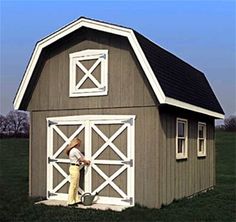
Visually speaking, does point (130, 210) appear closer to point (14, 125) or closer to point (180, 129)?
point (180, 129)

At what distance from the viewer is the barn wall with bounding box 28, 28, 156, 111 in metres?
10.9

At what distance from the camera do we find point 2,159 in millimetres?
28938

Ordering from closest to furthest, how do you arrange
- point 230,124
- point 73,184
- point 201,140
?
point 73,184
point 201,140
point 230,124

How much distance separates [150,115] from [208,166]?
5.64 meters

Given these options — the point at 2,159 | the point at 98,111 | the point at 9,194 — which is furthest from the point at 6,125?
the point at 98,111

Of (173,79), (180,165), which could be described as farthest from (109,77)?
(180,165)

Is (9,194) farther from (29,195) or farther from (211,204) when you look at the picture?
(211,204)

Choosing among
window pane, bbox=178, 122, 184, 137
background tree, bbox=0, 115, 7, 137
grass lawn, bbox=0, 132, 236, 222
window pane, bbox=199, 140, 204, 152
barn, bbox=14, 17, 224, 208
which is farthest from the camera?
background tree, bbox=0, 115, 7, 137

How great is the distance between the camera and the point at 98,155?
11.3 m

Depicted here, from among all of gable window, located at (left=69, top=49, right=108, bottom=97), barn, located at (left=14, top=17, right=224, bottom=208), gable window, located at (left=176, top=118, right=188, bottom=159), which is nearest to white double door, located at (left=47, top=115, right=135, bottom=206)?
barn, located at (left=14, top=17, right=224, bottom=208)

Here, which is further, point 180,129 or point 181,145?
point 181,145

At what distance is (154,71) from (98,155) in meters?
2.70

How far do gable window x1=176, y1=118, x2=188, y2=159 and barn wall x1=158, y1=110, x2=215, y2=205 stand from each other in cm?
16

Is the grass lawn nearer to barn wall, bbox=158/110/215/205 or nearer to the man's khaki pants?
barn wall, bbox=158/110/215/205
